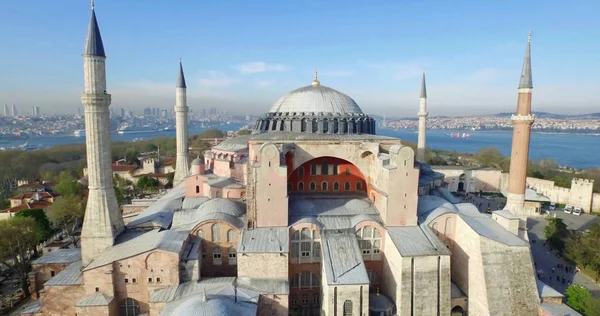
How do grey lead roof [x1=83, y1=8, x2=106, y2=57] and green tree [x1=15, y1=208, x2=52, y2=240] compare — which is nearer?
grey lead roof [x1=83, y1=8, x2=106, y2=57]

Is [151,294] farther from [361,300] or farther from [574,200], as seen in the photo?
[574,200]

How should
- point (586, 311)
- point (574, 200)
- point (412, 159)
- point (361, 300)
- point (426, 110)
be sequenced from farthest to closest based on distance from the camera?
point (574, 200)
point (426, 110)
point (412, 159)
point (586, 311)
point (361, 300)

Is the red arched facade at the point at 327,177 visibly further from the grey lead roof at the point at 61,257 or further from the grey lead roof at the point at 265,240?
the grey lead roof at the point at 61,257

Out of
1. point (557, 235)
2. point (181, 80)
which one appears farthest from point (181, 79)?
point (557, 235)

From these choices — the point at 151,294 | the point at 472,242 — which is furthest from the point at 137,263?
the point at 472,242

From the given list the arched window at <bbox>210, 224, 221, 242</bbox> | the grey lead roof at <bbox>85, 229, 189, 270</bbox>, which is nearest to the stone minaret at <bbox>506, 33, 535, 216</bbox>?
the arched window at <bbox>210, 224, 221, 242</bbox>

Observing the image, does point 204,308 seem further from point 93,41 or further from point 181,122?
point 181,122

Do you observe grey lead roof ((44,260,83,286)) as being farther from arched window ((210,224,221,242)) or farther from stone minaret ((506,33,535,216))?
stone minaret ((506,33,535,216))
